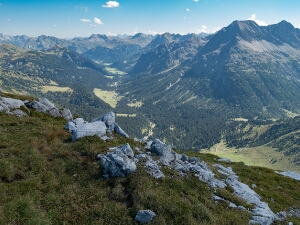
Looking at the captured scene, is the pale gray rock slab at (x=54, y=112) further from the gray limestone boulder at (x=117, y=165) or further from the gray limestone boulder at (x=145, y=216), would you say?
the gray limestone boulder at (x=145, y=216)

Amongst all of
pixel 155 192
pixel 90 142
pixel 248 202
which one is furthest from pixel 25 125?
pixel 248 202

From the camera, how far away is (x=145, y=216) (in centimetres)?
1788

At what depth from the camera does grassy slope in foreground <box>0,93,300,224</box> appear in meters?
17.8

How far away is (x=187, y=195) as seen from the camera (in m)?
21.0

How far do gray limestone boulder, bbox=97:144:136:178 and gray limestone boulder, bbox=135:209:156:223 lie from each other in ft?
16.9

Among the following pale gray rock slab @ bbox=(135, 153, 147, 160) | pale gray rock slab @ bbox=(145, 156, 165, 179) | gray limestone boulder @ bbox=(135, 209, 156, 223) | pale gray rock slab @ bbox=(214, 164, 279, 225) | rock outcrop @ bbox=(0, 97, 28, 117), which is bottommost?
pale gray rock slab @ bbox=(214, 164, 279, 225)

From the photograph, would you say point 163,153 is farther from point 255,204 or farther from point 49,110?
point 49,110

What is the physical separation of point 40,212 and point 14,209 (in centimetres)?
189

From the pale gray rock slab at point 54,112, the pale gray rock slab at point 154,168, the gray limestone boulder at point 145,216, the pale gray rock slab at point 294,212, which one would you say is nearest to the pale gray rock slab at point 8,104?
the pale gray rock slab at point 54,112

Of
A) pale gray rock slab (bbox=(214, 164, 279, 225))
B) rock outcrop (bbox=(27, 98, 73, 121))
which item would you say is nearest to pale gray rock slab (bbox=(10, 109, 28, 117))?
rock outcrop (bbox=(27, 98, 73, 121))

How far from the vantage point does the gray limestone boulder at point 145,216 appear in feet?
58.1

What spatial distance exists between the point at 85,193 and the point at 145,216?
6.22 m

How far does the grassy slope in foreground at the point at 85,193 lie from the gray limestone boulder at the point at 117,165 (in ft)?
2.19

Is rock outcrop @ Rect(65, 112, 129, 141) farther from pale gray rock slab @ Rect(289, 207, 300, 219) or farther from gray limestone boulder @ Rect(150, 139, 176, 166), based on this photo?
pale gray rock slab @ Rect(289, 207, 300, 219)
